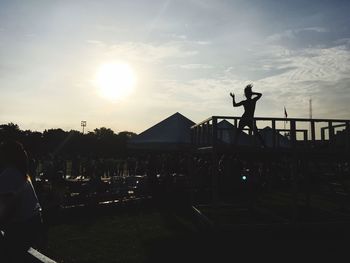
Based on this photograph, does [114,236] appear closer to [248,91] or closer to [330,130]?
[248,91]

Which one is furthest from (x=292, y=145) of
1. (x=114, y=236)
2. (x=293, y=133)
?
(x=114, y=236)

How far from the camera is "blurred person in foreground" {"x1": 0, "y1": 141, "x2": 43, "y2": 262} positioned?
3.99 metres

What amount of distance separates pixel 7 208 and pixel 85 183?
13.3m

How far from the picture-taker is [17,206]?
413 centimetres

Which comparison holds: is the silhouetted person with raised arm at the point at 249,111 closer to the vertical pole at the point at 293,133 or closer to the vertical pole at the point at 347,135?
the vertical pole at the point at 293,133

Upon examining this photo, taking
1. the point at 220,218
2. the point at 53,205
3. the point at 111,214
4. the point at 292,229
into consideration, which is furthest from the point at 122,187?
the point at 292,229

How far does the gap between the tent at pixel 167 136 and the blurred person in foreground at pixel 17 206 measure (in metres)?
14.6

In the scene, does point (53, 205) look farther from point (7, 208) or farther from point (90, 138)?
point (90, 138)

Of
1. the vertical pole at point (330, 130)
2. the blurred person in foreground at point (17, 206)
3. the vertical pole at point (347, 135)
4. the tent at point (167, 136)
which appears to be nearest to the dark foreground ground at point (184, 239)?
the vertical pole at point (347, 135)

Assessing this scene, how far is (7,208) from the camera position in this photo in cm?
397

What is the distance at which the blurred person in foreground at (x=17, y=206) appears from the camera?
3.99m

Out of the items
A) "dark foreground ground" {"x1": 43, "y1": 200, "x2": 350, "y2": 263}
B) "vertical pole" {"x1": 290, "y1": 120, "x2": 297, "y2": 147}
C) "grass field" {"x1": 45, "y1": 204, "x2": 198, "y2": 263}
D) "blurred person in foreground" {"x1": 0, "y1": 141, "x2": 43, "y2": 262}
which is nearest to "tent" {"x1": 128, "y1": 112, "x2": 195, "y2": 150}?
"grass field" {"x1": 45, "y1": 204, "x2": 198, "y2": 263}

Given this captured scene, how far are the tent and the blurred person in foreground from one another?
14565mm

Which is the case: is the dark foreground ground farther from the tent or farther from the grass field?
the tent
